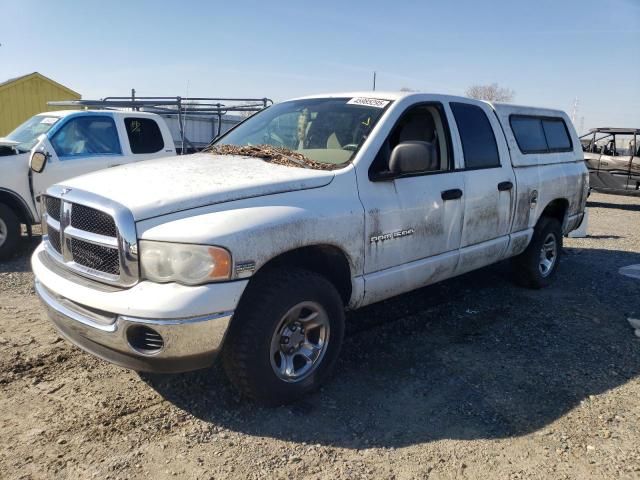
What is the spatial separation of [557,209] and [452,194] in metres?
2.57

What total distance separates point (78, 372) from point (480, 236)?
3.38 metres

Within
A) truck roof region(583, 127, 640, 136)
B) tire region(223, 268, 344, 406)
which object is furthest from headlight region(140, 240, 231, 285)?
truck roof region(583, 127, 640, 136)

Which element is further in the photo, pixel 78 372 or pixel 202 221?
pixel 78 372

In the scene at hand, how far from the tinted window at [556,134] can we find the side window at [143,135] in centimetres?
552

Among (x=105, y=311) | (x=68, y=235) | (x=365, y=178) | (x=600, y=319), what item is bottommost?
(x=600, y=319)

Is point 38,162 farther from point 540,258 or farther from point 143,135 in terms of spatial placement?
point 540,258

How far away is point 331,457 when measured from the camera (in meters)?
2.72

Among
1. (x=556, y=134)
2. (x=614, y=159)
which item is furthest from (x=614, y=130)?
(x=556, y=134)

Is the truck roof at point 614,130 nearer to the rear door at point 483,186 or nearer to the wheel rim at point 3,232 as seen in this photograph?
the rear door at point 483,186

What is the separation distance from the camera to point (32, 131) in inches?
285

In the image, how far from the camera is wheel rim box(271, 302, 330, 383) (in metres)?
3.04

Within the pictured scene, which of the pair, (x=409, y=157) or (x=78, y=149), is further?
(x=78, y=149)

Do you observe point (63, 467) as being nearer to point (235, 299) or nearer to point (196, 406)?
point (196, 406)

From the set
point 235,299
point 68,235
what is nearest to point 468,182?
point 235,299
